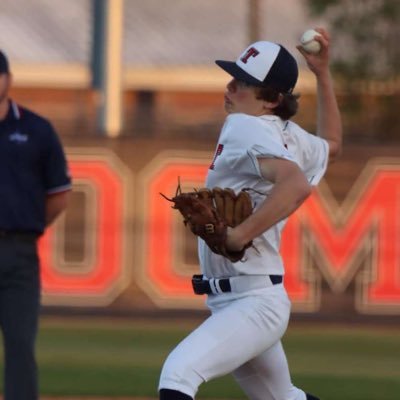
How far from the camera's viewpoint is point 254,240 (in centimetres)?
530

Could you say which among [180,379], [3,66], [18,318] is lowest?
[18,318]

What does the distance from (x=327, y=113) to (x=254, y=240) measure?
0.97 metres

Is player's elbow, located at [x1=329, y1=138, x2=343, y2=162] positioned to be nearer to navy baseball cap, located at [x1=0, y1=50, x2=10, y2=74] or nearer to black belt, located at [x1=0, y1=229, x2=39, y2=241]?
black belt, located at [x1=0, y1=229, x2=39, y2=241]

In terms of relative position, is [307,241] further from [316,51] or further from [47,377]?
[316,51]

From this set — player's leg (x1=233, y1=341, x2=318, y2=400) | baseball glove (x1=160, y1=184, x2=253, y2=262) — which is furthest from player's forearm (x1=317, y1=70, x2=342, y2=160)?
player's leg (x1=233, y1=341, x2=318, y2=400)

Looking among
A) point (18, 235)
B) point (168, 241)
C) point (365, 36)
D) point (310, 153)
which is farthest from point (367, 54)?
point (310, 153)

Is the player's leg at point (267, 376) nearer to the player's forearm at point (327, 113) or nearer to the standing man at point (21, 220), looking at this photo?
the player's forearm at point (327, 113)

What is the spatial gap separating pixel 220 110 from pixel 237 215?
2247cm

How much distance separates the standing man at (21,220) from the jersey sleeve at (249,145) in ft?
5.90

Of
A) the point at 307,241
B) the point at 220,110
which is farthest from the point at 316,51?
the point at 220,110

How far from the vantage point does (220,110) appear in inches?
1085

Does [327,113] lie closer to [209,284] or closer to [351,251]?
[209,284]

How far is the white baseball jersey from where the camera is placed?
204 inches

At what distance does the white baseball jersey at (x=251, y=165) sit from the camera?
518 cm
